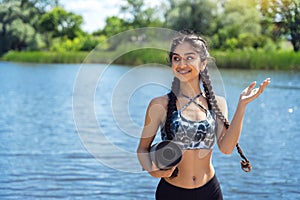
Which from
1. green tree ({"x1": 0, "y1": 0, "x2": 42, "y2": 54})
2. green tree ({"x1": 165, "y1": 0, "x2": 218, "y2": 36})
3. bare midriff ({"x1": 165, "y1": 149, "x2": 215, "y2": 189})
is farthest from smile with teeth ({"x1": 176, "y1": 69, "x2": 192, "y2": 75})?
green tree ({"x1": 0, "y1": 0, "x2": 42, "y2": 54})

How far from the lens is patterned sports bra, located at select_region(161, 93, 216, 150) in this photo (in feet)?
9.04

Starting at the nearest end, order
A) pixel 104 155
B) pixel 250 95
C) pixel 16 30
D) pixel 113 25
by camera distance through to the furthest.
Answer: pixel 250 95 < pixel 104 155 < pixel 16 30 < pixel 113 25

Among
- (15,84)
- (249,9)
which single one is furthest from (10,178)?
(249,9)

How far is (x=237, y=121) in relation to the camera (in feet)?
9.04

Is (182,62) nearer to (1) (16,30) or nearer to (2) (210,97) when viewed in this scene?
(2) (210,97)

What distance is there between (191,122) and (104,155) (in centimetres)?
257

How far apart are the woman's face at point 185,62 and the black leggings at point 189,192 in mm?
492

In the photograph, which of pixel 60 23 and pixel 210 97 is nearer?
pixel 210 97

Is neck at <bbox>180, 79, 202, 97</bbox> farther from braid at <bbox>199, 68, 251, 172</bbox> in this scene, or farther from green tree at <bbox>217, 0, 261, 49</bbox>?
green tree at <bbox>217, 0, 261, 49</bbox>

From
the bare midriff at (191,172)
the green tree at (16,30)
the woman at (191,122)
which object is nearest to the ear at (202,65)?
the woman at (191,122)

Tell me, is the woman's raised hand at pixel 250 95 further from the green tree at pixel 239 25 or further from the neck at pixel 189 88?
the green tree at pixel 239 25

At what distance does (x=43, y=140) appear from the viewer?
12.4 metres

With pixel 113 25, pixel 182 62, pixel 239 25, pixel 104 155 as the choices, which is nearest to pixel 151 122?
pixel 182 62

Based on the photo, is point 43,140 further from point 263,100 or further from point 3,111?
point 263,100
